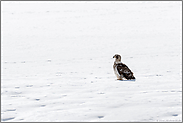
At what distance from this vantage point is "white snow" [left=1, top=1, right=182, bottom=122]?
12.9 feet

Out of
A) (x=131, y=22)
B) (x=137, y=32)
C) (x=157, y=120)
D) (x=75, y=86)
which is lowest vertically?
(x=157, y=120)

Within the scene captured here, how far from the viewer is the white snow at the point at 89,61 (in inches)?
155

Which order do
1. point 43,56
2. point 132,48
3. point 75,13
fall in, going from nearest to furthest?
point 43,56, point 132,48, point 75,13

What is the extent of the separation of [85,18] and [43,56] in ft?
47.0

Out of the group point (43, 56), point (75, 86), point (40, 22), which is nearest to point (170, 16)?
point (40, 22)

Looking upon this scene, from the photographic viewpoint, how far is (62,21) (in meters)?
25.7

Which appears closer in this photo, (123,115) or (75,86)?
(123,115)

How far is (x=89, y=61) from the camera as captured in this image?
11.3m

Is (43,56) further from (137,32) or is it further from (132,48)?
(137,32)

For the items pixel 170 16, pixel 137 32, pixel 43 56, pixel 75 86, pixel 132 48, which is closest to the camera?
pixel 75 86

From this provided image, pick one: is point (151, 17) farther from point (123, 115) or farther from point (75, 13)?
point (123, 115)

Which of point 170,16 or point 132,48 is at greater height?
point 170,16

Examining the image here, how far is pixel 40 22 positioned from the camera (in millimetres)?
25422

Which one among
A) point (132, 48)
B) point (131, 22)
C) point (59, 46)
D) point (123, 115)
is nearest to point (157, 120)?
Result: point (123, 115)
